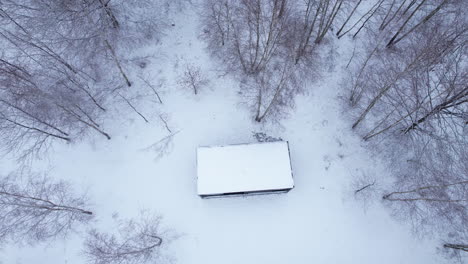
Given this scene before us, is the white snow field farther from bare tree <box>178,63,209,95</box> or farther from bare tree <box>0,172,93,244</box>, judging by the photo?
bare tree <box>0,172,93,244</box>

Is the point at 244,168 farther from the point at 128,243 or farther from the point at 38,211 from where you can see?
the point at 38,211

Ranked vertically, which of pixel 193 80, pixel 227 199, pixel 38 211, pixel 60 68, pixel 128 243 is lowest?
pixel 128 243

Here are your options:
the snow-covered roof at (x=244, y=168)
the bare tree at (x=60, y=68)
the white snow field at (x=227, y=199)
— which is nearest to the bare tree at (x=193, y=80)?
the white snow field at (x=227, y=199)

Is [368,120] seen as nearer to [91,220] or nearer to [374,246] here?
[374,246]

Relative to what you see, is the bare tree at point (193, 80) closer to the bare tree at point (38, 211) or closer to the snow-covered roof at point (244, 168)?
the snow-covered roof at point (244, 168)

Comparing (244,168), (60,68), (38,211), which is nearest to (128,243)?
(38,211)

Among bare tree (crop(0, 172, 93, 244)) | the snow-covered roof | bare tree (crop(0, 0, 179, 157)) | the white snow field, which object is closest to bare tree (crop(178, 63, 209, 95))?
the white snow field
